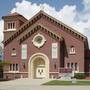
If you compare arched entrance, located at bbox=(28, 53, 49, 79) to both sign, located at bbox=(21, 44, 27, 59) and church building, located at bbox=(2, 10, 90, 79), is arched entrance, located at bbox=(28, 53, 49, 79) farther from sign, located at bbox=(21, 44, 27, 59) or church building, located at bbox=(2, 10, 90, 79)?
sign, located at bbox=(21, 44, 27, 59)

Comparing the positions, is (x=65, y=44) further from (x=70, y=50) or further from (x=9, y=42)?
(x=9, y=42)

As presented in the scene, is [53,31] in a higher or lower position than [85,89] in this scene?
higher

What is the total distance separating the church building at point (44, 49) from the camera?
60531 mm

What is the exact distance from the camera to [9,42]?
65312 mm

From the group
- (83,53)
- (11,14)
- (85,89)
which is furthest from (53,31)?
(85,89)

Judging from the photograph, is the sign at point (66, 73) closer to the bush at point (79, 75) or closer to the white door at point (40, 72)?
the bush at point (79, 75)

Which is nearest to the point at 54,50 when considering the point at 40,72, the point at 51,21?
the point at 40,72

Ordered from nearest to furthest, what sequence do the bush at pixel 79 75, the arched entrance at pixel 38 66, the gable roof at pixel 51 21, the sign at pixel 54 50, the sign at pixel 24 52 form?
the bush at pixel 79 75 < the sign at pixel 54 50 < the gable roof at pixel 51 21 < the arched entrance at pixel 38 66 < the sign at pixel 24 52

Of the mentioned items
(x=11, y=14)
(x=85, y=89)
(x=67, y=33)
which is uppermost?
(x=11, y=14)

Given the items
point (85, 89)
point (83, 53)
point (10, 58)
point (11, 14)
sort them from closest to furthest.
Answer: point (85, 89) < point (83, 53) < point (10, 58) < point (11, 14)

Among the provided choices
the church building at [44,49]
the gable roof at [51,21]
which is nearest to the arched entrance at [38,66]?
the church building at [44,49]

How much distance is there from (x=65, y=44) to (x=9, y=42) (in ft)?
34.7

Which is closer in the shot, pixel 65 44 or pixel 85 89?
pixel 85 89

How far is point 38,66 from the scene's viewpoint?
63.4 meters
